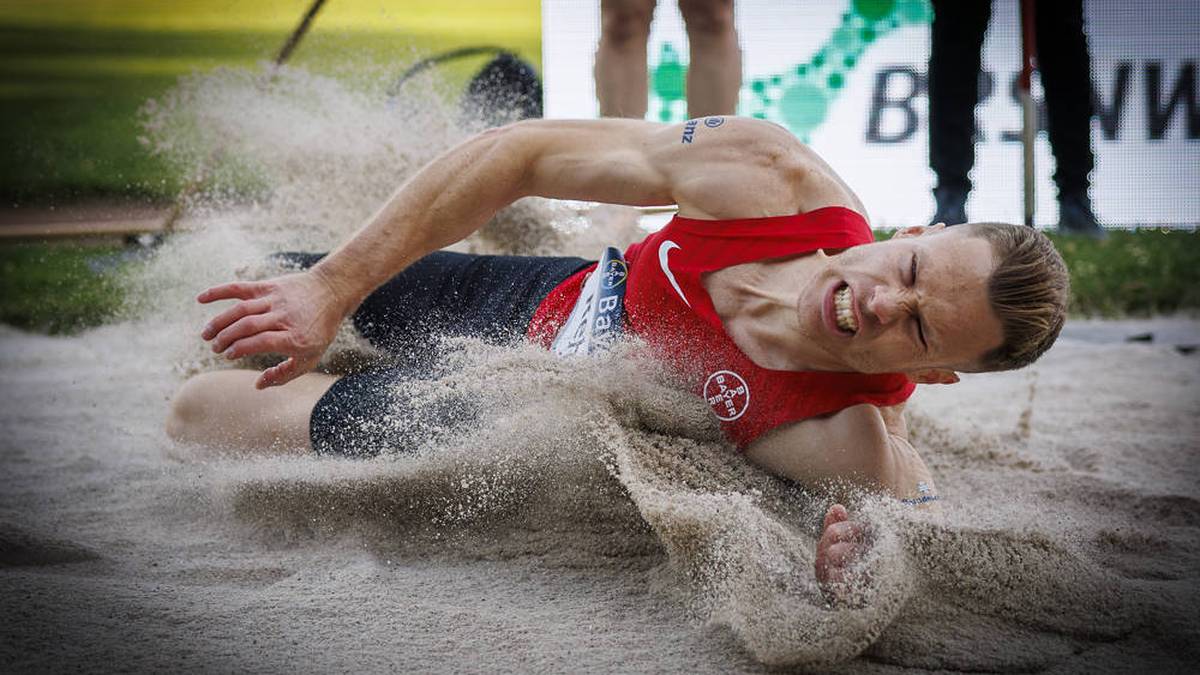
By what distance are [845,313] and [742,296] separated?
8.9 inches

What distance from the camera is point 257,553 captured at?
1.67m

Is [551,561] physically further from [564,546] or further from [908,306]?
[908,306]

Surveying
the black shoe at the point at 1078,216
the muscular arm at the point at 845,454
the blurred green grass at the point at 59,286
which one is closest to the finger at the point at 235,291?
the muscular arm at the point at 845,454

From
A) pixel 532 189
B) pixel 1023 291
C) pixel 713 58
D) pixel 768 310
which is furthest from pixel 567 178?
pixel 713 58

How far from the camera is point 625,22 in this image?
9.81ft

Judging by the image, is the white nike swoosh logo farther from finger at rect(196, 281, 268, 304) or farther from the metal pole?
the metal pole

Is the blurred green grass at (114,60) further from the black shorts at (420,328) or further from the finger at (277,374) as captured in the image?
the finger at (277,374)

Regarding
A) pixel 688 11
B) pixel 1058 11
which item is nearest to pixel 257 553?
pixel 688 11

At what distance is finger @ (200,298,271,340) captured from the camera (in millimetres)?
1604

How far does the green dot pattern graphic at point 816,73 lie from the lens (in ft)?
19.0

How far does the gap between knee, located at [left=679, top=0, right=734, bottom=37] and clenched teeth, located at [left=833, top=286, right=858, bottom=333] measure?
1.58 m

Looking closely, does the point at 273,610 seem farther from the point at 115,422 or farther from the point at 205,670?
the point at 115,422

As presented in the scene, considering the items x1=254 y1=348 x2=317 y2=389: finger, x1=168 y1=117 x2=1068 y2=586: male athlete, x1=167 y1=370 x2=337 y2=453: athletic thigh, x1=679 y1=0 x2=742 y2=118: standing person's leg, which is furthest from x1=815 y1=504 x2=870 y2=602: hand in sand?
x1=679 y1=0 x2=742 y2=118: standing person's leg

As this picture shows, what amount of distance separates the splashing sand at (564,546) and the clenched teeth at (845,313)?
0.27 metres
